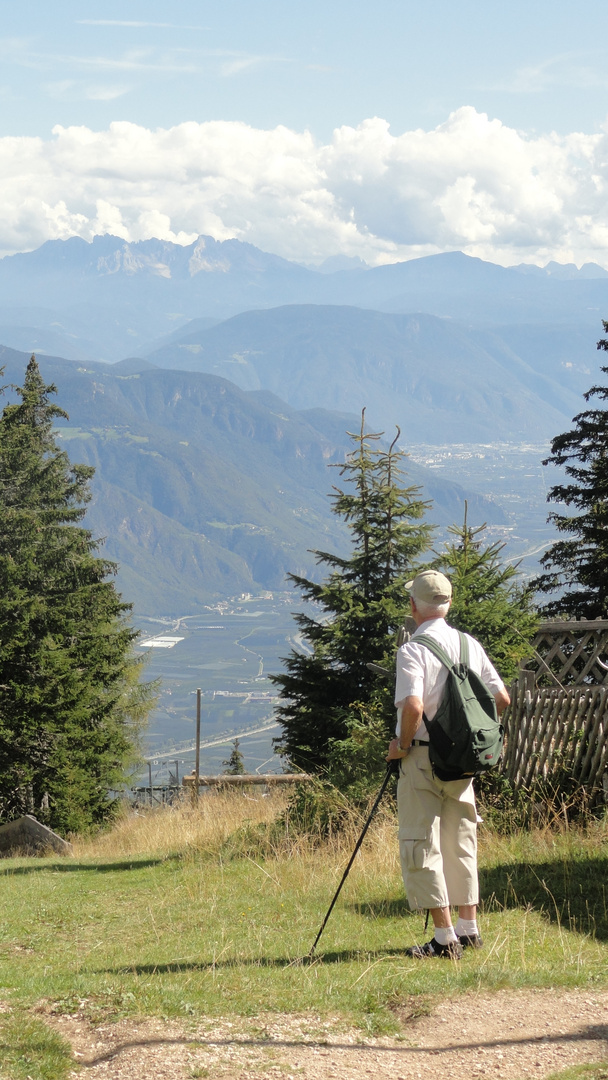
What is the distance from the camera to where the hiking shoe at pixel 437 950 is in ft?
16.8

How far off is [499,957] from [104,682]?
21.9 m

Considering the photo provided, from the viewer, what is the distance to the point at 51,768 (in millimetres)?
23938

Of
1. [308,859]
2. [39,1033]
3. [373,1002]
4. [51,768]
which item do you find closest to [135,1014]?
[39,1033]

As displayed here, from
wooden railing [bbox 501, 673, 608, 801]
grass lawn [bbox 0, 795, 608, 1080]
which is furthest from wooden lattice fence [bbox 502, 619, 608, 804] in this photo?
grass lawn [bbox 0, 795, 608, 1080]

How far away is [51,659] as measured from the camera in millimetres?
23672

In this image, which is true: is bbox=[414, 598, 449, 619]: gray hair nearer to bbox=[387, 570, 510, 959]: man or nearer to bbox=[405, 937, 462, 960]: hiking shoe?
bbox=[387, 570, 510, 959]: man

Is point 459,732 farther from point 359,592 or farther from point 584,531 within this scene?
point 584,531

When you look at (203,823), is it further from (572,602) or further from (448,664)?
(572,602)

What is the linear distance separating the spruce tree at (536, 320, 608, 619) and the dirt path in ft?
55.5

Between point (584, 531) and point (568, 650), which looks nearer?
point (568, 650)

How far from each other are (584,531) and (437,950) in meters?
17.8

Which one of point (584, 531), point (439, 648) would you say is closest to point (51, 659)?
point (584, 531)

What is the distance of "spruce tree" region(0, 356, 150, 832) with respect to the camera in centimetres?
2358

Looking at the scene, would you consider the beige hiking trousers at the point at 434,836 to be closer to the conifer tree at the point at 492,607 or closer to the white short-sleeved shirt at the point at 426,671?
the white short-sleeved shirt at the point at 426,671
